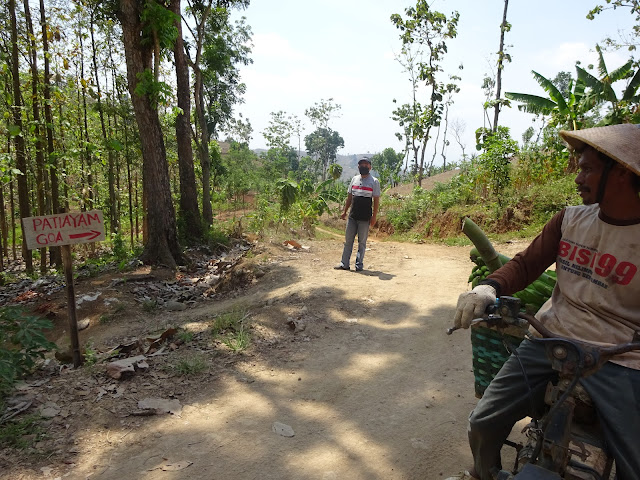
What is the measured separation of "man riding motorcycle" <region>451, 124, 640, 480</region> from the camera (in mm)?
1841

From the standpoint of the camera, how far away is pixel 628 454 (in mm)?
1552

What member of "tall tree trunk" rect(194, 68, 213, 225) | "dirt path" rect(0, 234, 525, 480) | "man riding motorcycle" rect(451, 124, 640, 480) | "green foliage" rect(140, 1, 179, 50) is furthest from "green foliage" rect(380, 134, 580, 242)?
"man riding motorcycle" rect(451, 124, 640, 480)

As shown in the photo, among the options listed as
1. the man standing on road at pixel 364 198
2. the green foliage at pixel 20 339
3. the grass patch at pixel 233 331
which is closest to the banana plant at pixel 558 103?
the man standing on road at pixel 364 198

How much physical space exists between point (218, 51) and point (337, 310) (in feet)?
40.4

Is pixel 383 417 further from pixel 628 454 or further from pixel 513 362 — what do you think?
pixel 628 454

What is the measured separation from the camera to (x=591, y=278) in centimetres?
195

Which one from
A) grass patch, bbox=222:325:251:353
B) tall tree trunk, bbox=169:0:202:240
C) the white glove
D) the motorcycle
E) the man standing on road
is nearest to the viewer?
the motorcycle

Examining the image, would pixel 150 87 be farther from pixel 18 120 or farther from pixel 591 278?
pixel 591 278

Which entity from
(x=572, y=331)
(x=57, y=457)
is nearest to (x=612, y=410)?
(x=572, y=331)

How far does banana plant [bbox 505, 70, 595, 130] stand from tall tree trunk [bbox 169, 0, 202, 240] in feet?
31.1

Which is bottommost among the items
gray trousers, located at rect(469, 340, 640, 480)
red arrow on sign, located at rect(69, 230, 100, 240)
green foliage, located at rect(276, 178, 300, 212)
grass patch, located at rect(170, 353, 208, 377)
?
grass patch, located at rect(170, 353, 208, 377)

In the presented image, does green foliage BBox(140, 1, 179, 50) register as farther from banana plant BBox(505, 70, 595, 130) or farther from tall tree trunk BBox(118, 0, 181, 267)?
banana plant BBox(505, 70, 595, 130)

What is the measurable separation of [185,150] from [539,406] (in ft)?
37.4

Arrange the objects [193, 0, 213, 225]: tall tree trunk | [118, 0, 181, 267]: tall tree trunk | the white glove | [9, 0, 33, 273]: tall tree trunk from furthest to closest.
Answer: [193, 0, 213, 225]: tall tree trunk < [9, 0, 33, 273]: tall tree trunk < [118, 0, 181, 267]: tall tree trunk < the white glove
